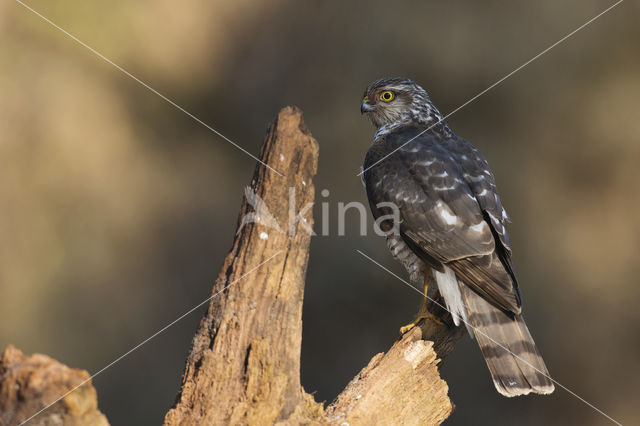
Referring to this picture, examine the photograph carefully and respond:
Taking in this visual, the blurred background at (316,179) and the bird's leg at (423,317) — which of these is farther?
the blurred background at (316,179)

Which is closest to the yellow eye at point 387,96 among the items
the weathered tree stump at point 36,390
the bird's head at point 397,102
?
the bird's head at point 397,102

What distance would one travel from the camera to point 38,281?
244 inches

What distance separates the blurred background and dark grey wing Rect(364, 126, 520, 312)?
235 cm

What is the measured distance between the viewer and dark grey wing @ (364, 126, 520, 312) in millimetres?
3203

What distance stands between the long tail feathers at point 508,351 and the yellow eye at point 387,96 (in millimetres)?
1728

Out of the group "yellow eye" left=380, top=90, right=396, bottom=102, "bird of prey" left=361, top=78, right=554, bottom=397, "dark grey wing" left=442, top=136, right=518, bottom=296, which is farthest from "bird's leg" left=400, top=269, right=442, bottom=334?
"yellow eye" left=380, top=90, right=396, bottom=102

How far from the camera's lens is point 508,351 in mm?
3139

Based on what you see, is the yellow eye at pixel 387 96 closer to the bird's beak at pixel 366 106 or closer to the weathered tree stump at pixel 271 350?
the bird's beak at pixel 366 106

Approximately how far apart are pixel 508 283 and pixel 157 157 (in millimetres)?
4408

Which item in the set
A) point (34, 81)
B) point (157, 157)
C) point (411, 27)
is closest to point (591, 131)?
point (411, 27)

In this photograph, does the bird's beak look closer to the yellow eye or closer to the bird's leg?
the yellow eye

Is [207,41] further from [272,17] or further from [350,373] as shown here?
[350,373]

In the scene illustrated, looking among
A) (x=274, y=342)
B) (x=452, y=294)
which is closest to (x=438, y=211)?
(x=452, y=294)

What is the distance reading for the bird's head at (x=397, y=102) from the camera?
4395mm
